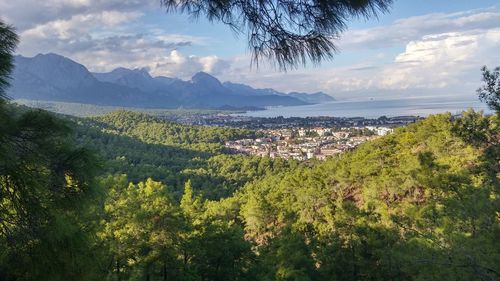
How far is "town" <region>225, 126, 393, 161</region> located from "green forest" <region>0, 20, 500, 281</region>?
27.9 metres

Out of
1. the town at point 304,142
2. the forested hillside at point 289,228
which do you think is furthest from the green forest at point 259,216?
the town at point 304,142

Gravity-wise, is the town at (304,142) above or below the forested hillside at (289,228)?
below

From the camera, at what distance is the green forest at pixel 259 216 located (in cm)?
312

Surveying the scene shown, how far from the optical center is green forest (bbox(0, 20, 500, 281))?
312 cm

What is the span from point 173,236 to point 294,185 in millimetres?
17468

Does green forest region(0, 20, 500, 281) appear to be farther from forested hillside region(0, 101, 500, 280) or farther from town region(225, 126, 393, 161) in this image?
town region(225, 126, 393, 161)

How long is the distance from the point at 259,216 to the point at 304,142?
183ft

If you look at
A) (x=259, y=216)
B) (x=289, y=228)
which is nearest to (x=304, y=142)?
(x=259, y=216)

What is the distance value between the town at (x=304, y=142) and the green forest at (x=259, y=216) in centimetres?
2791

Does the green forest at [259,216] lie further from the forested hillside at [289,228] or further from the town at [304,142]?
the town at [304,142]

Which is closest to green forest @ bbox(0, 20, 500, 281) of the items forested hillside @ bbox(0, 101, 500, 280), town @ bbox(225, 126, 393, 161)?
forested hillside @ bbox(0, 101, 500, 280)

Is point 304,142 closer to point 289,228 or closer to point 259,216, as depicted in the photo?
point 259,216

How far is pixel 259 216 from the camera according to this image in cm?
2183

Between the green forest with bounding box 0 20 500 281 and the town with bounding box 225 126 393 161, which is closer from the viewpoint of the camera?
the green forest with bounding box 0 20 500 281
